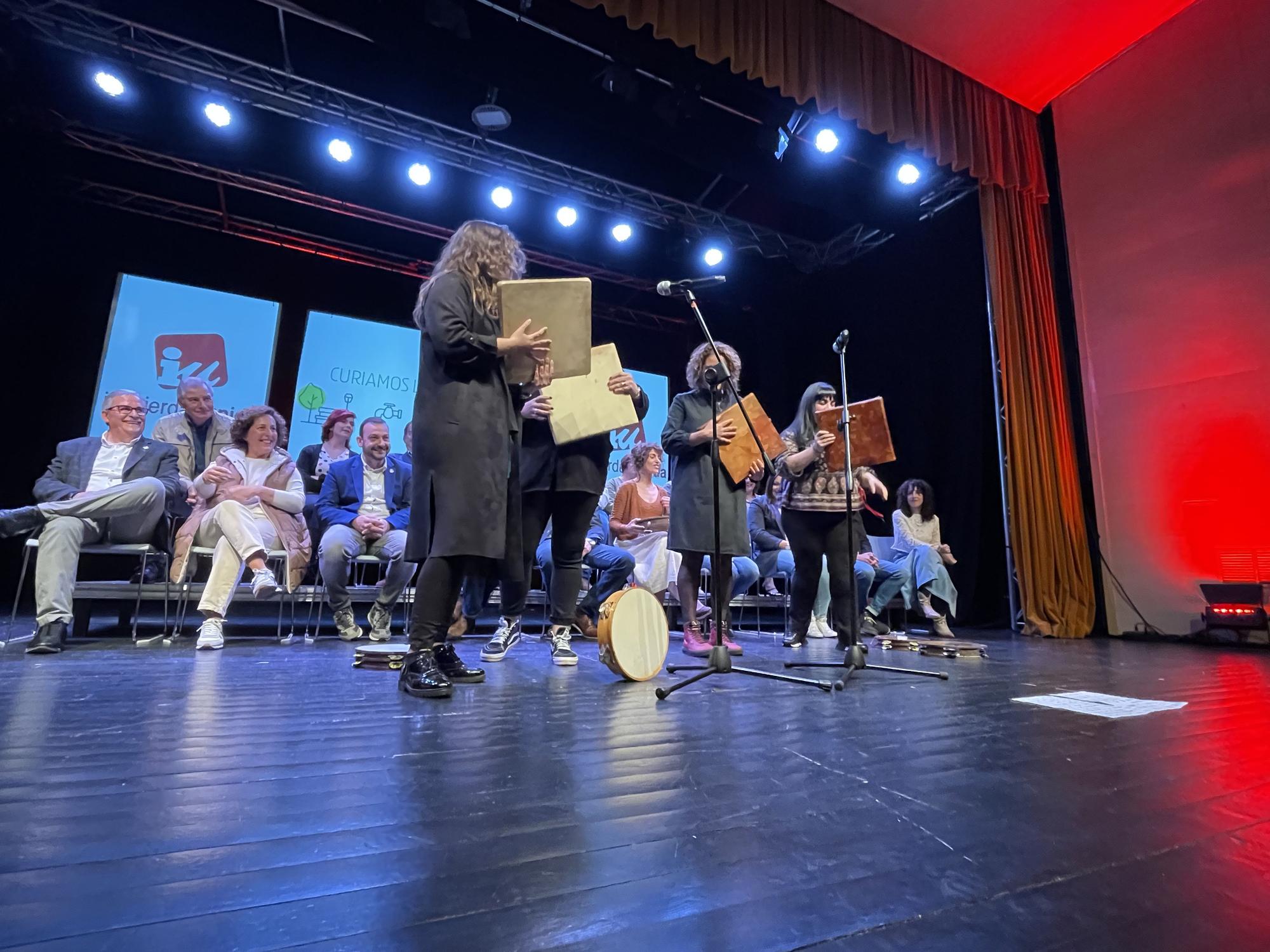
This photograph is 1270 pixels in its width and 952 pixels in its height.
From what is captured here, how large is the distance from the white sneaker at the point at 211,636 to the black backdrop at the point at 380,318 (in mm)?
A: 3419

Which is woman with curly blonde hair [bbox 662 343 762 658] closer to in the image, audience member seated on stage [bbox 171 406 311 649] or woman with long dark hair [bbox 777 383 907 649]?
woman with long dark hair [bbox 777 383 907 649]

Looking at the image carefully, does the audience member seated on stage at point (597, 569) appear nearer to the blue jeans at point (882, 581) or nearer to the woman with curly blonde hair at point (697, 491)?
the woman with curly blonde hair at point (697, 491)

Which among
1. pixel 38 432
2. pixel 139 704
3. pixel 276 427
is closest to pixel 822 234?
pixel 276 427

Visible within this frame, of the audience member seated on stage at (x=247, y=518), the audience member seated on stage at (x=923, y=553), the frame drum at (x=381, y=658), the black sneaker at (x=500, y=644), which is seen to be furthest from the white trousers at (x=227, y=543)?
the audience member seated on stage at (x=923, y=553)

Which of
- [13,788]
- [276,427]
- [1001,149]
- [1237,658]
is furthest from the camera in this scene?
[1001,149]

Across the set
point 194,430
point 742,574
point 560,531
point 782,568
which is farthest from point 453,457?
point 782,568

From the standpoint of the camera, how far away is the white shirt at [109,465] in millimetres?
3318

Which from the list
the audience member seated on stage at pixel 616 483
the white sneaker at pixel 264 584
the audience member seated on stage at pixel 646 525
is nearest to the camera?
the white sneaker at pixel 264 584

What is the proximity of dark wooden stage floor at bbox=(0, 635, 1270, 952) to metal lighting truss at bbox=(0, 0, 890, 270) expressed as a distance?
4751 mm

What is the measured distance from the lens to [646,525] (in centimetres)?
466

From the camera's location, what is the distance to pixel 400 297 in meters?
6.94

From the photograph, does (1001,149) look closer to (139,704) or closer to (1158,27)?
(1158,27)

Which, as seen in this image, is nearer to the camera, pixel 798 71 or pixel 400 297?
pixel 798 71

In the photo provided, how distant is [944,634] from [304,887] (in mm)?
4740
